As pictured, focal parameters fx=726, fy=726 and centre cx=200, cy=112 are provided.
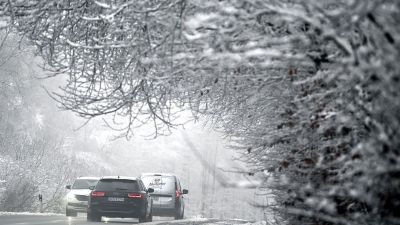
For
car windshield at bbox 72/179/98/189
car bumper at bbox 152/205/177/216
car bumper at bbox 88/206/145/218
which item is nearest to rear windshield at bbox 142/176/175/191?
car bumper at bbox 152/205/177/216

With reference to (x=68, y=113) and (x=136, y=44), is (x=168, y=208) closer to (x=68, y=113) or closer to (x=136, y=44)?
(x=136, y=44)

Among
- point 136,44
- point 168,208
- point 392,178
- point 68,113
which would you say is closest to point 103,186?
point 168,208

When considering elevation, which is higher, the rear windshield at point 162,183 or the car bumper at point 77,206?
the rear windshield at point 162,183

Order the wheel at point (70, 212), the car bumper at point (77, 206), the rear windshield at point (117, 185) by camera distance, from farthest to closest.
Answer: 1. the wheel at point (70, 212)
2. the car bumper at point (77, 206)
3. the rear windshield at point (117, 185)

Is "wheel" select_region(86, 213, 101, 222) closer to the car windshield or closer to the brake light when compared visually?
the brake light

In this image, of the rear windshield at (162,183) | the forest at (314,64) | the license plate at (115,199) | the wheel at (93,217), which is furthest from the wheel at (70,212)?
the forest at (314,64)

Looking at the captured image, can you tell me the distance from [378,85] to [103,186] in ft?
53.9

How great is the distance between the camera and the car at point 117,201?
1992 centimetres

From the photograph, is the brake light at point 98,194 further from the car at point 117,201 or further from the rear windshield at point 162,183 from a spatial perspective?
the rear windshield at point 162,183

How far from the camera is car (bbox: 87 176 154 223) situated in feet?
65.4

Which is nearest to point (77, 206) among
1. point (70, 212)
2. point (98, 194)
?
point (70, 212)

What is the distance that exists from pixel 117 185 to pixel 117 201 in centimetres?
52

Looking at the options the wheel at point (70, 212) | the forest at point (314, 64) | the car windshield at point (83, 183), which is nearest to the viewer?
the forest at point (314, 64)

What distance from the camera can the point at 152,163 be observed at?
86.6 metres
